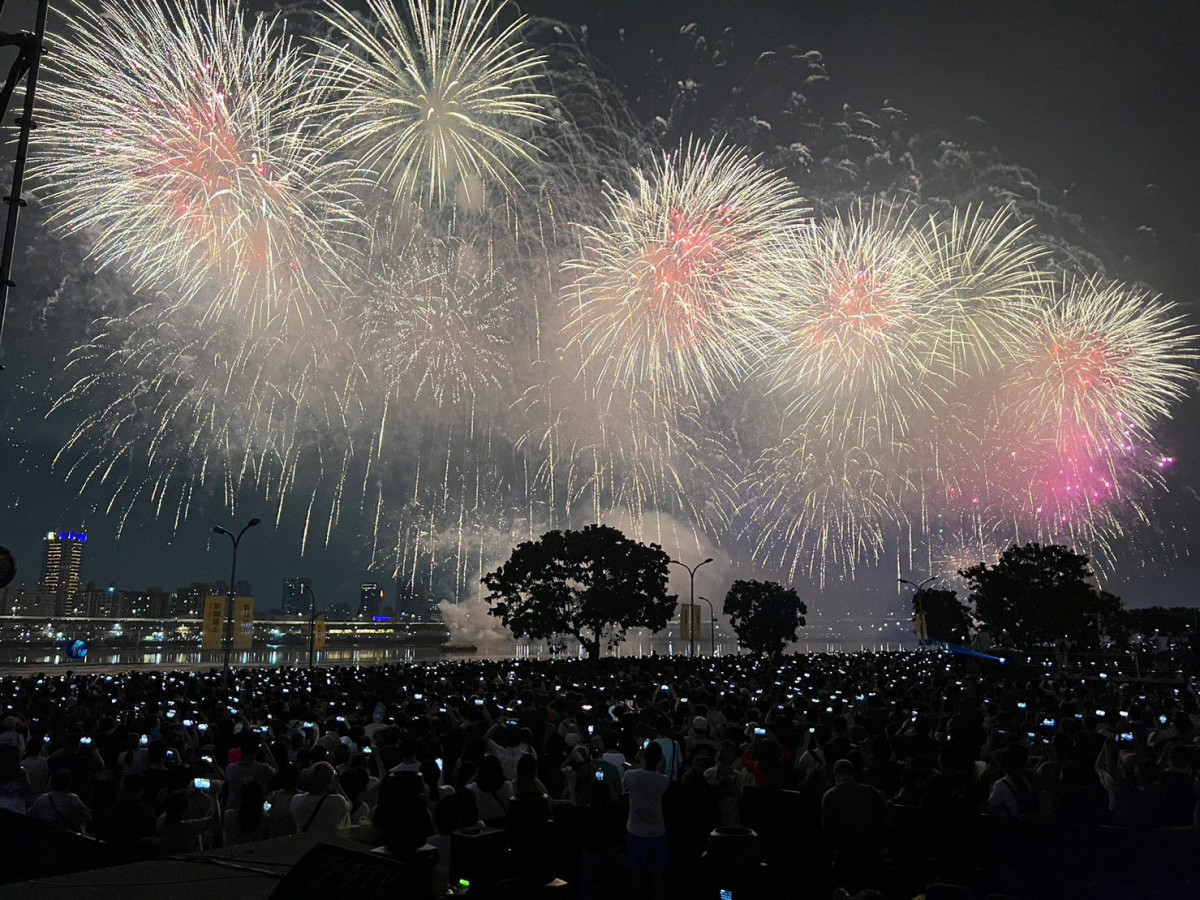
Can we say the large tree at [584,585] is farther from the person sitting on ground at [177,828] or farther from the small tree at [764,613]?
the person sitting on ground at [177,828]

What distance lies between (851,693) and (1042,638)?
185 feet

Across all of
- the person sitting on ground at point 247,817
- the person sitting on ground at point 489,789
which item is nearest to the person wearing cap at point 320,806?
the person sitting on ground at point 247,817

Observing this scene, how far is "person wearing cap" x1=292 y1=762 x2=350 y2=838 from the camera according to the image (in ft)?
24.6

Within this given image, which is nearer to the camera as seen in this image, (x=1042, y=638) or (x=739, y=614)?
(x=1042, y=638)

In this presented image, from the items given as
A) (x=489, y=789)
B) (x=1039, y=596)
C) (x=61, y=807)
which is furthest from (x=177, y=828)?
(x=1039, y=596)

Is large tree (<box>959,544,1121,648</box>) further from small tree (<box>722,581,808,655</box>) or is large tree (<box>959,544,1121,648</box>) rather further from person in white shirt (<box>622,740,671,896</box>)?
person in white shirt (<box>622,740,671,896</box>)

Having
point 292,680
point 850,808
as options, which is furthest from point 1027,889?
point 292,680

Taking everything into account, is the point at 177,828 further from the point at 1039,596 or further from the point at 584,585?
the point at 1039,596

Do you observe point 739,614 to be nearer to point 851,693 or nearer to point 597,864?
point 851,693

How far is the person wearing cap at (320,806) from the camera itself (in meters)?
7.48

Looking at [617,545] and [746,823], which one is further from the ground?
[617,545]

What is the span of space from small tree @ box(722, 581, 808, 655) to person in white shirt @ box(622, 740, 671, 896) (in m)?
76.6

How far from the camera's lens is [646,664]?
167 ft

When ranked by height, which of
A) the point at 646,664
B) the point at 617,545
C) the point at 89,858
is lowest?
the point at 646,664
